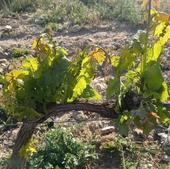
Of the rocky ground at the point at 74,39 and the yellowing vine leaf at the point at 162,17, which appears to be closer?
the yellowing vine leaf at the point at 162,17

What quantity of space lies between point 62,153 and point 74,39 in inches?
113

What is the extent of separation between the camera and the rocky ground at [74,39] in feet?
16.0

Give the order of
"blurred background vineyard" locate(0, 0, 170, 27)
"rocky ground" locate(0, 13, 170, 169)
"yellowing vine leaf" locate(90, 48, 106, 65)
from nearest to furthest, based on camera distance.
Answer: "yellowing vine leaf" locate(90, 48, 106, 65) < "rocky ground" locate(0, 13, 170, 169) < "blurred background vineyard" locate(0, 0, 170, 27)

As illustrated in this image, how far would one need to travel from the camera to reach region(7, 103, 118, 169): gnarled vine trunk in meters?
2.82

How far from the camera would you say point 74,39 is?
694cm

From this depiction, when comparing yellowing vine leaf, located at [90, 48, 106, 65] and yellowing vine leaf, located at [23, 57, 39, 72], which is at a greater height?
yellowing vine leaf, located at [90, 48, 106, 65]

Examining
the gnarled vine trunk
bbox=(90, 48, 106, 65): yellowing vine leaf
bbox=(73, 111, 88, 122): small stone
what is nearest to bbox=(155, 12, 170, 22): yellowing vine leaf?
bbox=(90, 48, 106, 65): yellowing vine leaf

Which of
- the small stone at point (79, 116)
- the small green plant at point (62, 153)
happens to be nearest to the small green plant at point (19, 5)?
the small stone at point (79, 116)

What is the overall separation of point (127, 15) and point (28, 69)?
15.8 feet

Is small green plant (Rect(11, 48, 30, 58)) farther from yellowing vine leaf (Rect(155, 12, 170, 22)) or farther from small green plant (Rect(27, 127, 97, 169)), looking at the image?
yellowing vine leaf (Rect(155, 12, 170, 22))

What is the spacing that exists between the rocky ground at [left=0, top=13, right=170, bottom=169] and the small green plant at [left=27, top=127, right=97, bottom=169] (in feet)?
1.15

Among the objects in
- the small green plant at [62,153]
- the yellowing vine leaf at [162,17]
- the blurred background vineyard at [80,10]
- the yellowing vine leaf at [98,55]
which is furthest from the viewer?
the blurred background vineyard at [80,10]

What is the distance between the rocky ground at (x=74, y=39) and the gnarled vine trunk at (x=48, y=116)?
1.63m

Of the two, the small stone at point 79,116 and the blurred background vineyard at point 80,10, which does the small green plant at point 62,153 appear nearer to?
the small stone at point 79,116
